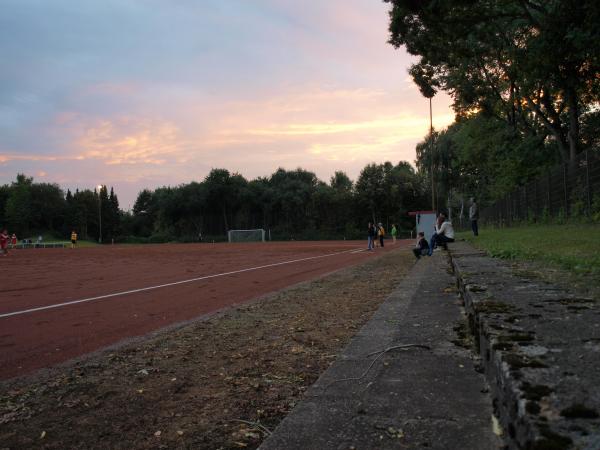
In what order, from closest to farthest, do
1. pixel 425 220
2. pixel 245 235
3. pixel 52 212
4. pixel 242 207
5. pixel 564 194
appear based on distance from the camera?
pixel 564 194
pixel 425 220
pixel 245 235
pixel 242 207
pixel 52 212

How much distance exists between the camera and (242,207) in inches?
3155

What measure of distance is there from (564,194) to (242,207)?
65.3 m

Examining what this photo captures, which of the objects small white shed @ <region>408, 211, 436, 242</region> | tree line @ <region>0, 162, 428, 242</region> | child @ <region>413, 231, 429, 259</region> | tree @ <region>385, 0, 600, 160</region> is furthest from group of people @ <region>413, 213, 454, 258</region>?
tree line @ <region>0, 162, 428, 242</region>

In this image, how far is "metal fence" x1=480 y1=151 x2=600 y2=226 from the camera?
14.7 metres

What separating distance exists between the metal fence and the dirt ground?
11.8 m

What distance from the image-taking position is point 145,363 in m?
Answer: 4.54

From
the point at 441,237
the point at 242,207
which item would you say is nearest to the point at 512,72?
the point at 441,237

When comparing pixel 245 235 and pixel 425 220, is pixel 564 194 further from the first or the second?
pixel 245 235

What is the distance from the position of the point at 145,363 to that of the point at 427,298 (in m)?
3.30

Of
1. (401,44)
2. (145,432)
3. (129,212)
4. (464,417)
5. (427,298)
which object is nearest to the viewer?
(464,417)

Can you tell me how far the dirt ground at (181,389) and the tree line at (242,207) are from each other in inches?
2283

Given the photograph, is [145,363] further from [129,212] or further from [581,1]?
[129,212]

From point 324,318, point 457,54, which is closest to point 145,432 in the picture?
point 324,318

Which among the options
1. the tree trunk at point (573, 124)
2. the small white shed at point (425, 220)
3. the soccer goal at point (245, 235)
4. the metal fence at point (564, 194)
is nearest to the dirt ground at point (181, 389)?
the metal fence at point (564, 194)
